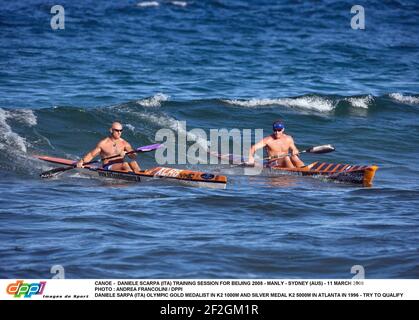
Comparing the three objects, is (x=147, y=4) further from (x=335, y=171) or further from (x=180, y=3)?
(x=335, y=171)

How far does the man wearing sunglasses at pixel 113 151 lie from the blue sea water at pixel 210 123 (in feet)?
1.70

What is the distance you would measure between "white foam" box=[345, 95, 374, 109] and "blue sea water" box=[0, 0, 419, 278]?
0.18 ft

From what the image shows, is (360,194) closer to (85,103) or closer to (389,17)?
(85,103)

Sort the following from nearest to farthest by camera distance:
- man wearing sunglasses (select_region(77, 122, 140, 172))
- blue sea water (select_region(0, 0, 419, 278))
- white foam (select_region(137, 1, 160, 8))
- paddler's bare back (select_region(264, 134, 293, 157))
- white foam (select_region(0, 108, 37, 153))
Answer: blue sea water (select_region(0, 0, 419, 278)) → man wearing sunglasses (select_region(77, 122, 140, 172)) → paddler's bare back (select_region(264, 134, 293, 157)) → white foam (select_region(0, 108, 37, 153)) → white foam (select_region(137, 1, 160, 8))

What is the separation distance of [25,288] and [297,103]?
17106mm

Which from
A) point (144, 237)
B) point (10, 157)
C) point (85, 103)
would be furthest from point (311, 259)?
point (85, 103)

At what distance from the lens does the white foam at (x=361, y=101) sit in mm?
25211

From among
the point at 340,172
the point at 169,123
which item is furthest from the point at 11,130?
the point at 340,172

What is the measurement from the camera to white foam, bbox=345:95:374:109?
25211 mm

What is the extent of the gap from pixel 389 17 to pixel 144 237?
95.0ft

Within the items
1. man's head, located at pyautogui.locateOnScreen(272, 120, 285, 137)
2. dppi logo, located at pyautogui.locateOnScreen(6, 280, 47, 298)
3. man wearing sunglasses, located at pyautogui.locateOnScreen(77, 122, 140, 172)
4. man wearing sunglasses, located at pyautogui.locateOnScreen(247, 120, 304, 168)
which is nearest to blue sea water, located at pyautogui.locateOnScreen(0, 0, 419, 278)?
man wearing sunglasses, located at pyautogui.locateOnScreen(77, 122, 140, 172)

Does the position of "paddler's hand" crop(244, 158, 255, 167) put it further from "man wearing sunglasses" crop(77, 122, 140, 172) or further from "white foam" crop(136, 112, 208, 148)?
"white foam" crop(136, 112, 208, 148)

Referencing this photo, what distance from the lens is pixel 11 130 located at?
20938 millimetres

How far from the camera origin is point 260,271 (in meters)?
10.6
